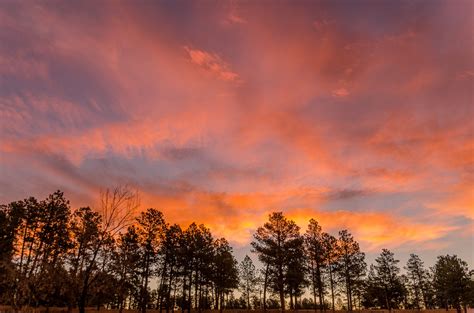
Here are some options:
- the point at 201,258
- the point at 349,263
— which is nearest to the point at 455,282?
the point at 349,263

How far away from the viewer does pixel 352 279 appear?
57.9 metres

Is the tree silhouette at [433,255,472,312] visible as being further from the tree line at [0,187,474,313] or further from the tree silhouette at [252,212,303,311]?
the tree silhouette at [252,212,303,311]

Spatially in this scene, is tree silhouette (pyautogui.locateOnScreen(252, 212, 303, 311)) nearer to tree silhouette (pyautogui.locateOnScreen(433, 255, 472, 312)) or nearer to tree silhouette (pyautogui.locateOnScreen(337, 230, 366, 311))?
→ tree silhouette (pyautogui.locateOnScreen(337, 230, 366, 311))

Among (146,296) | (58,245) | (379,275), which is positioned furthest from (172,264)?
(379,275)

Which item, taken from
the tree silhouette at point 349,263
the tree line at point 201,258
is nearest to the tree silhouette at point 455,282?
the tree line at point 201,258

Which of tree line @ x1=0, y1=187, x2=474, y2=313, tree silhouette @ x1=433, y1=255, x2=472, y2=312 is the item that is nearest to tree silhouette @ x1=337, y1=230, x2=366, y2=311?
tree line @ x1=0, y1=187, x2=474, y2=313

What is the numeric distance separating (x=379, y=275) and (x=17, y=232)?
67684 millimetres

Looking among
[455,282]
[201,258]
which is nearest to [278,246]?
[201,258]

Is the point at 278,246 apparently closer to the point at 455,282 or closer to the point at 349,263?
the point at 349,263

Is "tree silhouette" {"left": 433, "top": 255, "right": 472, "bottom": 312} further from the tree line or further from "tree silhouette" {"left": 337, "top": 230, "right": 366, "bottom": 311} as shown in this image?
"tree silhouette" {"left": 337, "top": 230, "right": 366, "bottom": 311}

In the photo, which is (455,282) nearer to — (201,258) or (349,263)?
(349,263)

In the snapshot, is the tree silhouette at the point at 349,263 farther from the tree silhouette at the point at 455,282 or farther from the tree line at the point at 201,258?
the tree silhouette at the point at 455,282

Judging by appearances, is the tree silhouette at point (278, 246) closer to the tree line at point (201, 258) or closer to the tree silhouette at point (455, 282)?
the tree line at point (201, 258)

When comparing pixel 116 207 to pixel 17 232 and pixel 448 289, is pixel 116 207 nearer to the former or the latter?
pixel 17 232
